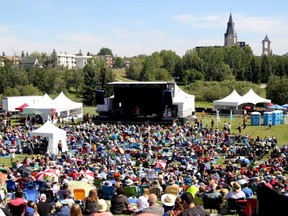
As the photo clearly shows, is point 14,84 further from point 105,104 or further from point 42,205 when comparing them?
point 42,205

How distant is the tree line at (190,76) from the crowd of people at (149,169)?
2926cm

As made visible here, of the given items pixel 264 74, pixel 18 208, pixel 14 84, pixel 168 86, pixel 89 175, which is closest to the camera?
pixel 18 208

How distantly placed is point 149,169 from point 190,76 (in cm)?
7859

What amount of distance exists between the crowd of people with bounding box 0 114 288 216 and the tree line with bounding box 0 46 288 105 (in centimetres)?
2926

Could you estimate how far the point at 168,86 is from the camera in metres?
38.0

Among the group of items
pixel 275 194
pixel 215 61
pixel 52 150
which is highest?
pixel 215 61

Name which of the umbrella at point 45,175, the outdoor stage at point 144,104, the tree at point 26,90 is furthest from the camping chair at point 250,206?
the tree at point 26,90

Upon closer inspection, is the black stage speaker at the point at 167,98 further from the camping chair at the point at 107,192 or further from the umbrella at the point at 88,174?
the camping chair at the point at 107,192

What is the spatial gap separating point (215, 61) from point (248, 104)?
54300 mm

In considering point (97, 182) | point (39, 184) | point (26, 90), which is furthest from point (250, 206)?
point (26, 90)

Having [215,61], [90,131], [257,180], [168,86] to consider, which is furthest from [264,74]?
[257,180]

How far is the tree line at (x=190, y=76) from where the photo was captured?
61781 millimetres

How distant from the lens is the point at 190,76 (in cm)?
9544

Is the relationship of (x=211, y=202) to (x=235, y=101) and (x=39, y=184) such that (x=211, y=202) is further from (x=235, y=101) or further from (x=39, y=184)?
(x=235, y=101)
